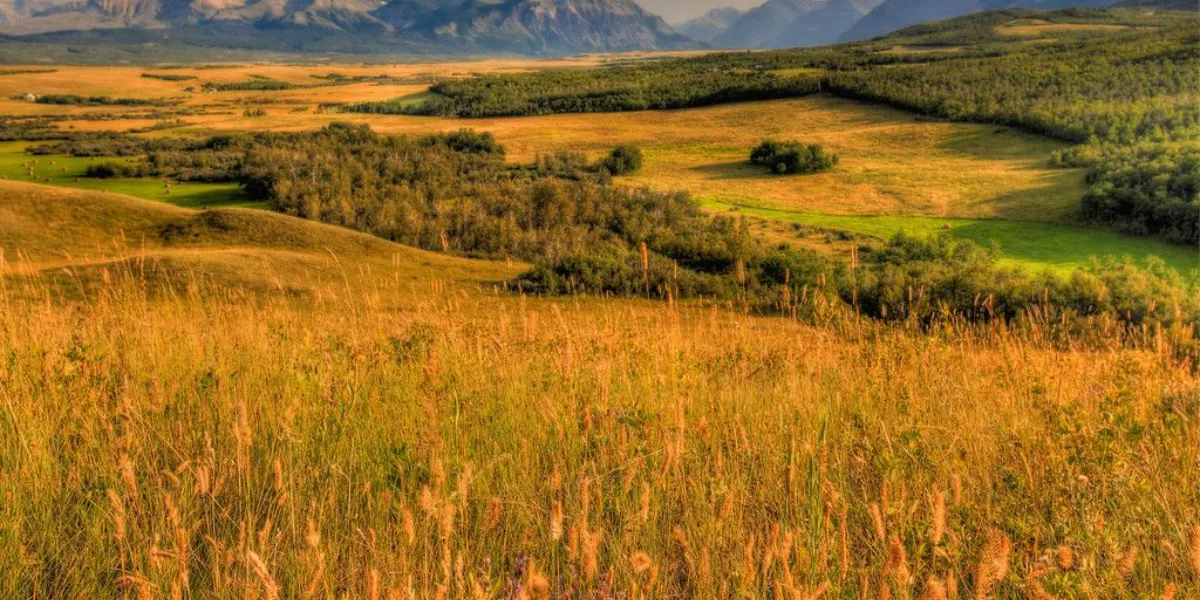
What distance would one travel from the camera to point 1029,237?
44562 millimetres

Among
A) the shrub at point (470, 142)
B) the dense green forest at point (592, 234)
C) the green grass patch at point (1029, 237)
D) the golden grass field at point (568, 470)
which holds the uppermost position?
the shrub at point (470, 142)

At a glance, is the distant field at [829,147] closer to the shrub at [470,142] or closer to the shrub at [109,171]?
the shrub at [470,142]

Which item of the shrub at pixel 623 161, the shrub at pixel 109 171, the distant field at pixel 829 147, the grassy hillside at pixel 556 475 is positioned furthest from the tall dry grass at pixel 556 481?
the shrub at pixel 623 161

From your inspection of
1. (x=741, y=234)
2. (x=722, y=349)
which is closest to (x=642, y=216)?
(x=741, y=234)

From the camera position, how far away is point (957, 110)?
76.4m

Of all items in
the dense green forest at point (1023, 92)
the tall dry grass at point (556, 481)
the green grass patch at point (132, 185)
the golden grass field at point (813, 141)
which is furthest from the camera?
the golden grass field at point (813, 141)

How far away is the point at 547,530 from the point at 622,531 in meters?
0.34

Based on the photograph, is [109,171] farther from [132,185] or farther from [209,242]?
[209,242]

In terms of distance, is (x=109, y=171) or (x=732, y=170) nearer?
(x=109, y=171)

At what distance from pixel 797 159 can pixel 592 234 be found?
28355 mm

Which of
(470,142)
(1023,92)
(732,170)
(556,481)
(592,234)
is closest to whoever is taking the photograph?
(556,481)

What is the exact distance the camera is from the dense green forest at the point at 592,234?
26.6m

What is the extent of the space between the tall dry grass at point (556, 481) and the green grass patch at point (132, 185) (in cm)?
4603

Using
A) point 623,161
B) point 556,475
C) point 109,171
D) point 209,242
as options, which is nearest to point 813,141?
point 623,161
